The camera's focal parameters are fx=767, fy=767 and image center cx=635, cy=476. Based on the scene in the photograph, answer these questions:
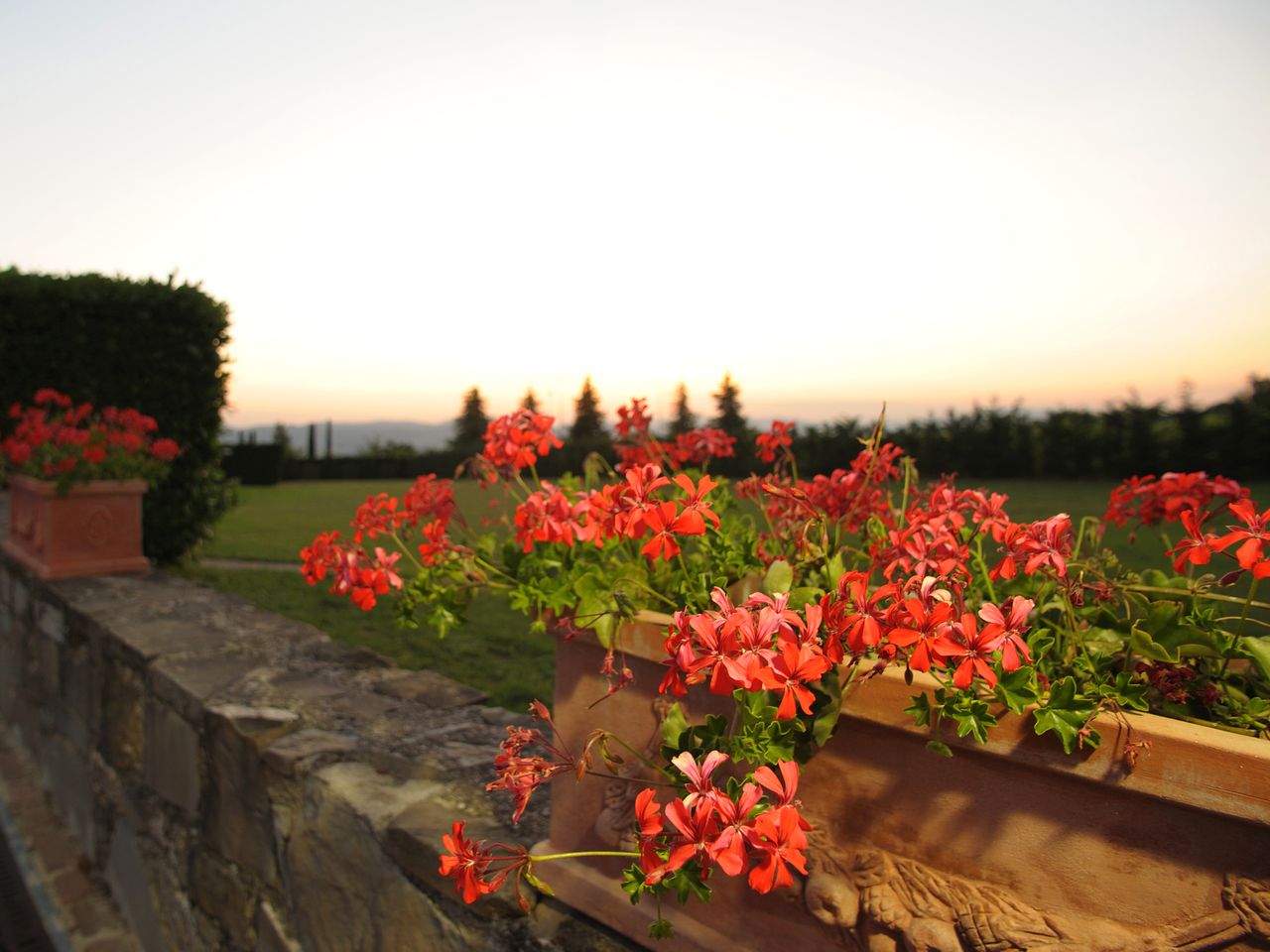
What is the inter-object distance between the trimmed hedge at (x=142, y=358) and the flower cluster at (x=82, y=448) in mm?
396

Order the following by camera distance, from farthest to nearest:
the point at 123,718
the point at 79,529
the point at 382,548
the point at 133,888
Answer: the point at 79,529 → the point at 133,888 → the point at 123,718 → the point at 382,548

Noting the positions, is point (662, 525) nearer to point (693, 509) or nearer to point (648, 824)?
point (693, 509)

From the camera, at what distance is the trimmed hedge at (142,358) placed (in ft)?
19.3

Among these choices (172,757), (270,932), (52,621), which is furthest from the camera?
(52,621)

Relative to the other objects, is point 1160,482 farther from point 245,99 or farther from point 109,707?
point 245,99

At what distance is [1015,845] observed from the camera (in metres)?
0.89

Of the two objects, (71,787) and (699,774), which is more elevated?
(699,774)

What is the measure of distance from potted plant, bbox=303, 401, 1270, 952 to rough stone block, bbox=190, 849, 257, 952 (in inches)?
60.5

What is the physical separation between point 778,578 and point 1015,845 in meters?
0.44

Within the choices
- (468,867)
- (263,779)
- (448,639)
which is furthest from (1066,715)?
(448,639)

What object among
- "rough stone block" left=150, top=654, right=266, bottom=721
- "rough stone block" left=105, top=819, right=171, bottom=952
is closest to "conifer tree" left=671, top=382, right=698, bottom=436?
"rough stone block" left=150, top=654, right=266, bottom=721

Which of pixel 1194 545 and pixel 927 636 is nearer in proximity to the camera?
pixel 927 636

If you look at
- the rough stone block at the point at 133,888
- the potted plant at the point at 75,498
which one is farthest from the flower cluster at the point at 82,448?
the rough stone block at the point at 133,888

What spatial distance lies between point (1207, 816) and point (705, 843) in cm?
51
